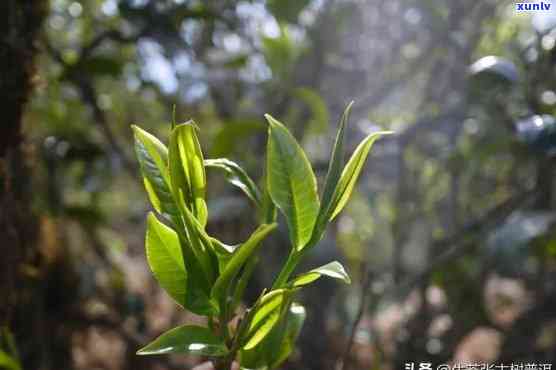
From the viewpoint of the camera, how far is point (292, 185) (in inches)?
18.4

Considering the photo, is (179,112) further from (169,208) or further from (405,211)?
(169,208)

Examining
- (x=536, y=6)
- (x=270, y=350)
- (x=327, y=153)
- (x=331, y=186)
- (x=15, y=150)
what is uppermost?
(x=536, y=6)

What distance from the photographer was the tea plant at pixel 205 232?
17.8 inches

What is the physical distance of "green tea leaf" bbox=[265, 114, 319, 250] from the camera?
0.47 meters

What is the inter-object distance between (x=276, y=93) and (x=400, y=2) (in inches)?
19.2

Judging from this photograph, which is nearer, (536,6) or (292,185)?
(292,185)

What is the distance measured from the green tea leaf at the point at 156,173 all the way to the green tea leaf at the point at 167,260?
2cm

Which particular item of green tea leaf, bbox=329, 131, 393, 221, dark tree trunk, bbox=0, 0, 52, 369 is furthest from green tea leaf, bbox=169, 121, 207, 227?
dark tree trunk, bbox=0, 0, 52, 369

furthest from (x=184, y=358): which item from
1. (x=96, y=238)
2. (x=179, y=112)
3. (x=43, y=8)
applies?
(x=43, y=8)

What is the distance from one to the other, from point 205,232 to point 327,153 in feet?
4.10

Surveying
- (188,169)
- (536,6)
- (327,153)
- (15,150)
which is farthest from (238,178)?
(327,153)

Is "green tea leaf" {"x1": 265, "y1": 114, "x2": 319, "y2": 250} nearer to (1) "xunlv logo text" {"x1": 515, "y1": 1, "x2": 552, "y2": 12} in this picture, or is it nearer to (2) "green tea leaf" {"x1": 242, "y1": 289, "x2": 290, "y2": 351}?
(2) "green tea leaf" {"x1": 242, "y1": 289, "x2": 290, "y2": 351}

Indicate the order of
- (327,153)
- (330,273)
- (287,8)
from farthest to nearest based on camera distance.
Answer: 1. (327,153)
2. (287,8)
3. (330,273)

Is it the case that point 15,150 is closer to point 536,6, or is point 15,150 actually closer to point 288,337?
point 288,337
